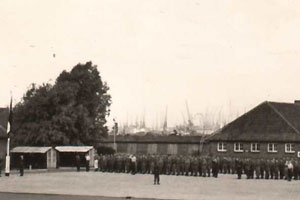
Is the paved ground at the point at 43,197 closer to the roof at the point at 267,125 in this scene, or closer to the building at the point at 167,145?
the roof at the point at 267,125

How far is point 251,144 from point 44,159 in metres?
23.3

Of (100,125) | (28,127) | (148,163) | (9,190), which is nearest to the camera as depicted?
(9,190)

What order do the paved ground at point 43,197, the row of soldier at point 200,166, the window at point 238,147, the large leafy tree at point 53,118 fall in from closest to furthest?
the paved ground at point 43,197 → the row of soldier at point 200,166 → the large leafy tree at point 53,118 → the window at point 238,147

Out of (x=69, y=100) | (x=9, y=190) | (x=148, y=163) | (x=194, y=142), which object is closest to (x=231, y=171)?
(x=148, y=163)

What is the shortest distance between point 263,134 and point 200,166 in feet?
73.6

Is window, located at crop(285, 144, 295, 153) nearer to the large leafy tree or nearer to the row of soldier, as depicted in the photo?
the row of soldier

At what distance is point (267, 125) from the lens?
68750 mm

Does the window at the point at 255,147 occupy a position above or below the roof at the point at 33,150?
above

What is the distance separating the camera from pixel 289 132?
217ft

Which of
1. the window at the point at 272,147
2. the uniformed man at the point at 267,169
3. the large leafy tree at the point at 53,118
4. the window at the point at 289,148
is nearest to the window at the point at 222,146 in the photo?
the window at the point at 272,147

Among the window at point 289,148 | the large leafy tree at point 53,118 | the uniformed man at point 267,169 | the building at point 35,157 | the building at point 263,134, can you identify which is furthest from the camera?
the building at point 263,134

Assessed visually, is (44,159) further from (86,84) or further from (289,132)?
(289,132)

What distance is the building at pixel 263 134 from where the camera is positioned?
6519cm

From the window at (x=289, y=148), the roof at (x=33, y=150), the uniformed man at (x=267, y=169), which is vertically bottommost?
the uniformed man at (x=267, y=169)
